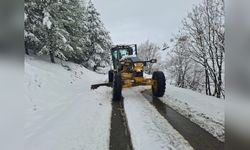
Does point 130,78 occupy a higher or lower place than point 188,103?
higher

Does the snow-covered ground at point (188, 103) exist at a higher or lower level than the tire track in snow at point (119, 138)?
higher

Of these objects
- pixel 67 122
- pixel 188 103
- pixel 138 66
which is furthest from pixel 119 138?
pixel 138 66

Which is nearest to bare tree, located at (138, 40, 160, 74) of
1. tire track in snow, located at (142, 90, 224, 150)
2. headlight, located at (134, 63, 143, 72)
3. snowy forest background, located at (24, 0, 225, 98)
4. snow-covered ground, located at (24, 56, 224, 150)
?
snowy forest background, located at (24, 0, 225, 98)

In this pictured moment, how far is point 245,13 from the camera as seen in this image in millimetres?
635

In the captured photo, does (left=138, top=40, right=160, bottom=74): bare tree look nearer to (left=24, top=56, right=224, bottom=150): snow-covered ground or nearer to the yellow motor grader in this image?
the yellow motor grader

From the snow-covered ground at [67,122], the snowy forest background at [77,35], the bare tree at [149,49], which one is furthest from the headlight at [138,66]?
the snowy forest background at [77,35]

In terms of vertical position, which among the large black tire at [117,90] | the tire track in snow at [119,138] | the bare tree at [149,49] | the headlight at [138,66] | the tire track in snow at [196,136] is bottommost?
the tire track in snow at [119,138]

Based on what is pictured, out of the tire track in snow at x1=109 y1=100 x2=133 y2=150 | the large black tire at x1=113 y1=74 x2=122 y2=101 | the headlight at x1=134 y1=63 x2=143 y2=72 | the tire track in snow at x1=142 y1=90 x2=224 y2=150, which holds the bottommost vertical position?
the tire track in snow at x1=109 y1=100 x2=133 y2=150

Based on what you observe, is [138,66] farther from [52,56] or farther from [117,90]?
[52,56]

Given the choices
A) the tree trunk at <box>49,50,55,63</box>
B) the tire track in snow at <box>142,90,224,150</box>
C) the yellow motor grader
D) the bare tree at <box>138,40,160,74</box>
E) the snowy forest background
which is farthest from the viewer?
the yellow motor grader

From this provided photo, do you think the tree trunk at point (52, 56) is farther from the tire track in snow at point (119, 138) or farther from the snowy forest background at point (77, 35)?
the tire track in snow at point (119, 138)

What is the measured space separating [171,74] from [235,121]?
2.66m

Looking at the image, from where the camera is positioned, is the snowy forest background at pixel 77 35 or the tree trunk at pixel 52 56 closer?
the snowy forest background at pixel 77 35

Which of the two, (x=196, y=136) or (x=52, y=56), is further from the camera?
(x=196, y=136)
